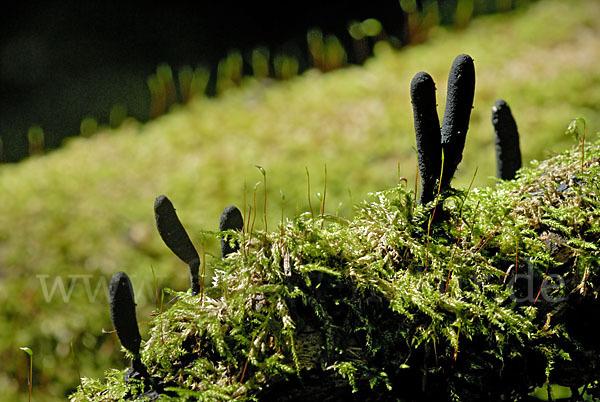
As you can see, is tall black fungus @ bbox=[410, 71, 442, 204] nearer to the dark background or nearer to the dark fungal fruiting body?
the dark fungal fruiting body

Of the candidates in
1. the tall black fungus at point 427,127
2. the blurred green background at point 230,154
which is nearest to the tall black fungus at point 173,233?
the tall black fungus at point 427,127

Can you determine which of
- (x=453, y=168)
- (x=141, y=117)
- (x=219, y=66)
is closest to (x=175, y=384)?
(x=453, y=168)

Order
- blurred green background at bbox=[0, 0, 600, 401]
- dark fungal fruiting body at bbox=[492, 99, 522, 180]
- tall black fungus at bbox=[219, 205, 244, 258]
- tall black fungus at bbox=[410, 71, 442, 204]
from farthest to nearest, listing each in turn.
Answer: blurred green background at bbox=[0, 0, 600, 401]
dark fungal fruiting body at bbox=[492, 99, 522, 180]
tall black fungus at bbox=[219, 205, 244, 258]
tall black fungus at bbox=[410, 71, 442, 204]

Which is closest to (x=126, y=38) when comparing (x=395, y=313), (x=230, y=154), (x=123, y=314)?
(x=230, y=154)

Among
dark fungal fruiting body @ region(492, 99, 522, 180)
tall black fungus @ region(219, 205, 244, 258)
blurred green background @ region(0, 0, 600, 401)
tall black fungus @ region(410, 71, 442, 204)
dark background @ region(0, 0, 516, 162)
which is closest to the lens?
tall black fungus @ region(410, 71, 442, 204)

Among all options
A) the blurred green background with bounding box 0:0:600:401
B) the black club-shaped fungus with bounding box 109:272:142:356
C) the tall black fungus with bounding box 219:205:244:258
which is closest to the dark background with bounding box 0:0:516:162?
the blurred green background with bounding box 0:0:600:401

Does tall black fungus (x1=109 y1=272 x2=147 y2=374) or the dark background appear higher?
the dark background

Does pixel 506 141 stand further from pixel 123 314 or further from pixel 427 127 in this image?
pixel 123 314
